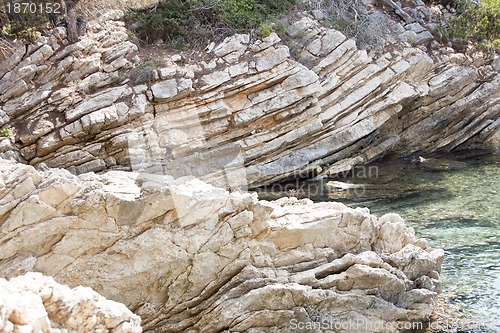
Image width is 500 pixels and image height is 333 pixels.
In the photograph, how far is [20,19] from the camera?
16281 millimetres

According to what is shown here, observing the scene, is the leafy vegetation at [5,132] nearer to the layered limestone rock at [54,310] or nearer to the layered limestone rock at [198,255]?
the layered limestone rock at [198,255]

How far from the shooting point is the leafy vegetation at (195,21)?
17859mm

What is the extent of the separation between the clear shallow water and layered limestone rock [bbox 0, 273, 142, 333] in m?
6.00

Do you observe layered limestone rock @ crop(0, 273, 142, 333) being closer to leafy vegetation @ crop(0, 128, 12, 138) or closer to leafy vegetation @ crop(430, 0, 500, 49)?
leafy vegetation @ crop(0, 128, 12, 138)

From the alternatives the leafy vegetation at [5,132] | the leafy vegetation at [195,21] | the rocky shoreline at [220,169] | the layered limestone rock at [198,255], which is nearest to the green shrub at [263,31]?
the leafy vegetation at [195,21]

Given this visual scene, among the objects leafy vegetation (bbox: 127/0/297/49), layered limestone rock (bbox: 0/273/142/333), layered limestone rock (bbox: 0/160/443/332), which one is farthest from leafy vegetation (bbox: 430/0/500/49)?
layered limestone rock (bbox: 0/273/142/333)

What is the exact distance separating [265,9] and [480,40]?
337 inches

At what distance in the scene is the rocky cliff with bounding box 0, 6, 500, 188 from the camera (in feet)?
50.0

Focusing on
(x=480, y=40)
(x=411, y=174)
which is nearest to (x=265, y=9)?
(x=411, y=174)

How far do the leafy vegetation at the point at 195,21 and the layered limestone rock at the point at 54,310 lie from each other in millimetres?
Result: 13446

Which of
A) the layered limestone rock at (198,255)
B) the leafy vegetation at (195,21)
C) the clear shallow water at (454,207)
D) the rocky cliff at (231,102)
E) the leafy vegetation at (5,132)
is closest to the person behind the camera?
the layered limestone rock at (198,255)

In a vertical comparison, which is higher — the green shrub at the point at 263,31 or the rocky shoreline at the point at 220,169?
the green shrub at the point at 263,31

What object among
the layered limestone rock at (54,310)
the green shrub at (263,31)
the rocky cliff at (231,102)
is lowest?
the rocky cliff at (231,102)

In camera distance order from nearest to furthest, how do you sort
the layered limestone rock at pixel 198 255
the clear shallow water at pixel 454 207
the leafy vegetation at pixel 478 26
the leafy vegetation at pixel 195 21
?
the layered limestone rock at pixel 198 255 < the clear shallow water at pixel 454 207 < the leafy vegetation at pixel 195 21 < the leafy vegetation at pixel 478 26
